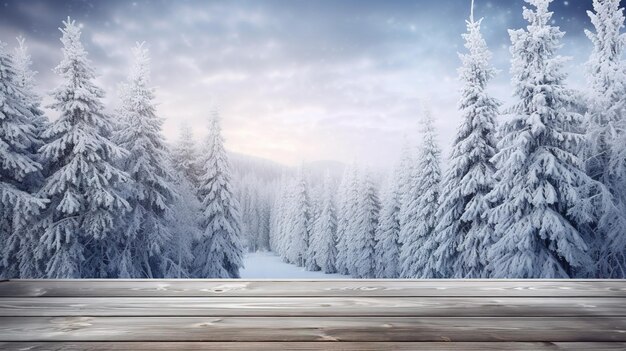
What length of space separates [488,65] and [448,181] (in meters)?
3.56

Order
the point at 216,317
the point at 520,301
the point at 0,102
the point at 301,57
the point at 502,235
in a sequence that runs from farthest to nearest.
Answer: the point at 502,235, the point at 301,57, the point at 0,102, the point at 520,301, the point at 216,317

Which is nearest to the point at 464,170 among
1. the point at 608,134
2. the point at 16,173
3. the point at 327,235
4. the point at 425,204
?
the point at 425,204

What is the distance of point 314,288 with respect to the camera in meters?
2.18

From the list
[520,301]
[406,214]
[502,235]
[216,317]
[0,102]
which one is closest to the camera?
[216,317]

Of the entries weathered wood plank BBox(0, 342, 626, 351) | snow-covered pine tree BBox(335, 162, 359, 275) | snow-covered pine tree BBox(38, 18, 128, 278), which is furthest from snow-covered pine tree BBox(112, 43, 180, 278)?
snow-covered pine tree BBox(335, 162, 359, 275)

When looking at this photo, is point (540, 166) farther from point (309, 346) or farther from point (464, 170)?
point (309, 346)

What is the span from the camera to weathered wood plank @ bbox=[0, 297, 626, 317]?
5.48 feet

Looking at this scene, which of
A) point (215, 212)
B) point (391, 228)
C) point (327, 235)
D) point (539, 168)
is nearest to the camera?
point (539, 168)

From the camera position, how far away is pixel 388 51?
358 inches

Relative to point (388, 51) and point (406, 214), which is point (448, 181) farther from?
point (388, 51)

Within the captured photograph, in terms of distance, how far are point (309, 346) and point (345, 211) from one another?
22.0 m

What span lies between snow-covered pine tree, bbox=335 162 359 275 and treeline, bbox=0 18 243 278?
11.2 meters

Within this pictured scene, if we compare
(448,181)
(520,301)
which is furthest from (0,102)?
(448,181)

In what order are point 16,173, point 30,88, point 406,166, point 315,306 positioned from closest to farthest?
A: point 315,306, point 16,173, point 30,88, point 406,166
